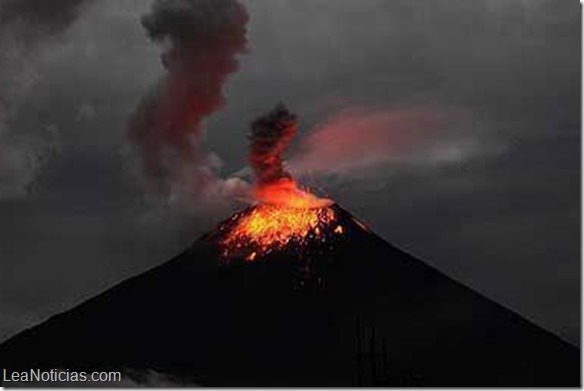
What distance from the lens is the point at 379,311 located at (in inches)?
5379

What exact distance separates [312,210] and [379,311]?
679 inches

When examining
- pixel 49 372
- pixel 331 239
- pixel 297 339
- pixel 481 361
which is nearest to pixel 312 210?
pixel 331 239

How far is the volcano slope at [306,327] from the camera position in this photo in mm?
119938

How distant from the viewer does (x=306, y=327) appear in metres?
124

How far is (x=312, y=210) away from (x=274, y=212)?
5.22 m

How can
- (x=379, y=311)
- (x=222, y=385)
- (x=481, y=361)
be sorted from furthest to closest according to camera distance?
(x=379, y=311) < (x=481, y=361) < (x=222, y=385)

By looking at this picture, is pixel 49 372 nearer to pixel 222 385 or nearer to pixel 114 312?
pixel 114 312

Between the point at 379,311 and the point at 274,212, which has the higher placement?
the point at 274,212

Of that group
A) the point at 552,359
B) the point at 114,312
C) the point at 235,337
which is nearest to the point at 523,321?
the point at 552,359

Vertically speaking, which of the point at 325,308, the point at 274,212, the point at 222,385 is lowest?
the point at 222,385

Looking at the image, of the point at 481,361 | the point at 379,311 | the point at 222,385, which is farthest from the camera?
the point at 379,311

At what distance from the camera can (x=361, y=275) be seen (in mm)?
127812

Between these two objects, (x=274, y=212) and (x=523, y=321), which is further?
(x=523, y=321)

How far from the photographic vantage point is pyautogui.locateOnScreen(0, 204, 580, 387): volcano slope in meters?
120
